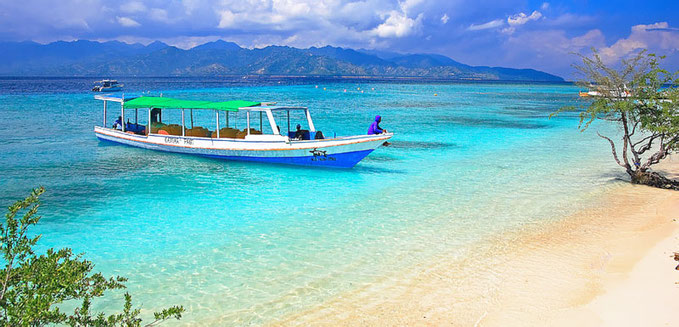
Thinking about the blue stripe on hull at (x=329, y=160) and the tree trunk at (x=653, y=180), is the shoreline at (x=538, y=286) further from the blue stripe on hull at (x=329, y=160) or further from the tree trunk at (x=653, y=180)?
the blue stripe on hull at (x=329, y=160)

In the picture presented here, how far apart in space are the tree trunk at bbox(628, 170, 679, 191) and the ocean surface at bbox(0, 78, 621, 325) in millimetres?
904

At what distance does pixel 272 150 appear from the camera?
20.7 meters

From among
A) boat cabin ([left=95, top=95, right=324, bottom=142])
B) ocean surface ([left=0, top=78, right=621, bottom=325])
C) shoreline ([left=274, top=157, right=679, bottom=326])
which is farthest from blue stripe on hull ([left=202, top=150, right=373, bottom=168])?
shoreline ([left=274, top=157, right=679, bottom=326])

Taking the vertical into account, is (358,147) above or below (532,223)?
above

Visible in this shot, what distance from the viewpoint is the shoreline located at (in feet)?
26.2

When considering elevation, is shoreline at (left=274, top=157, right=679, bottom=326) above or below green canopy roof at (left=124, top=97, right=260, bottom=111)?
below

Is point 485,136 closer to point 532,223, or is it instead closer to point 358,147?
point 358,147

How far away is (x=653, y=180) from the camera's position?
1727 centimetres

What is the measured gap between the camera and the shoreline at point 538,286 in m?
7.98

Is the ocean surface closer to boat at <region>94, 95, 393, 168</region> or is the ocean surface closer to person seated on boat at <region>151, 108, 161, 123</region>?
boat at <region>94, 95, 393, 168</region>

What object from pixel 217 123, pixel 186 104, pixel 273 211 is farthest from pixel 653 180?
pixel 186 104

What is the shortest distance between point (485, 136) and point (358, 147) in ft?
52.2

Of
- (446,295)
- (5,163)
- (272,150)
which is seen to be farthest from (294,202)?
(5,163)

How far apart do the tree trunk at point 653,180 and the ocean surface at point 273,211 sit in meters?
0.90
